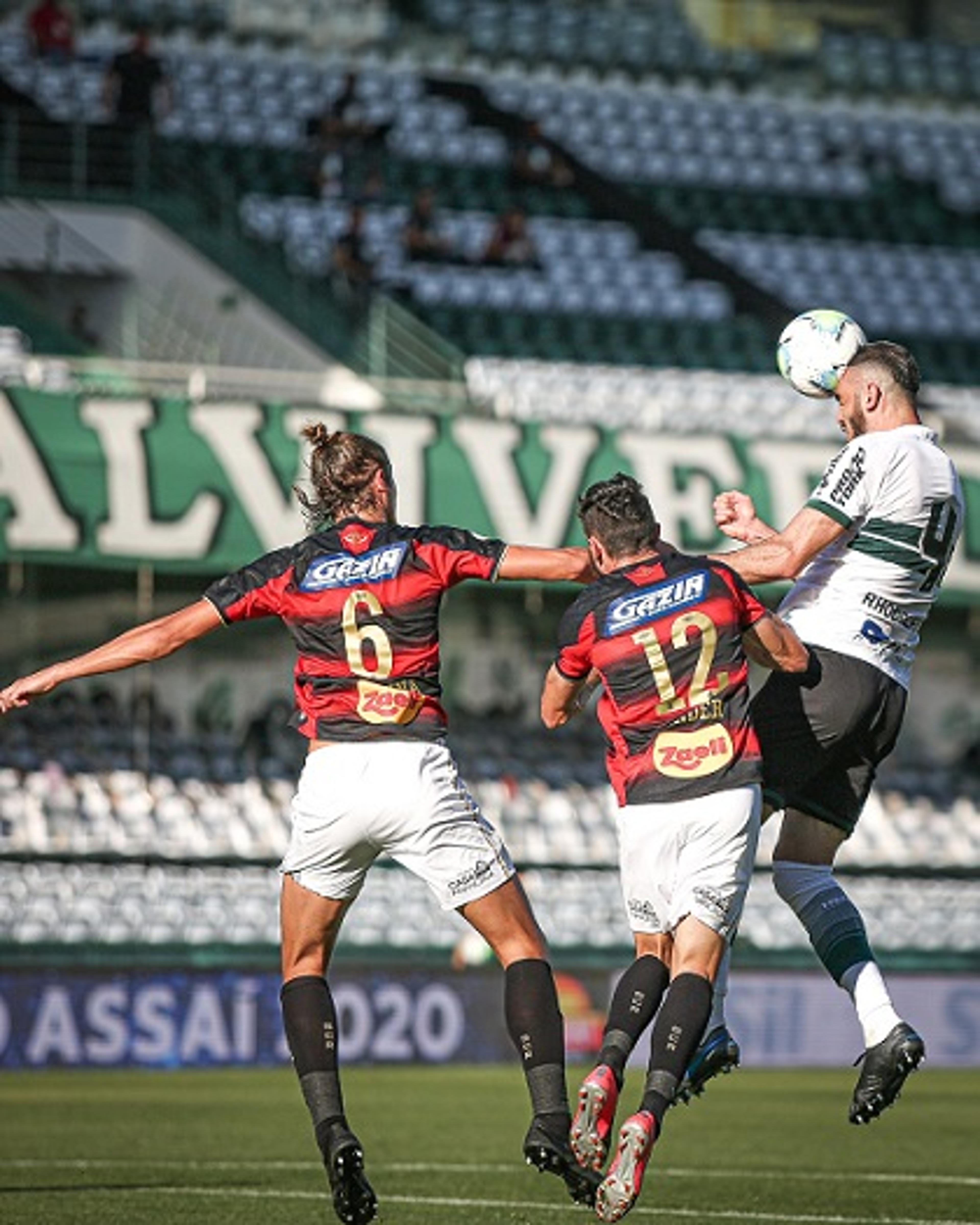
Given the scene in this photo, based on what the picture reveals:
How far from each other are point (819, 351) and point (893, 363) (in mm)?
244

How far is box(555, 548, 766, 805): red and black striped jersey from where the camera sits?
7.57 meters

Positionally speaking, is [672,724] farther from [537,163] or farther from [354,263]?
[537,163]

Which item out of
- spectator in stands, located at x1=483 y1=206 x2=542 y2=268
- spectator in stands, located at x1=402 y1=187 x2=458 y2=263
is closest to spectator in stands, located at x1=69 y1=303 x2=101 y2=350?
spectator in stands, located at x1=402 y1=187 x2=458 y2=263

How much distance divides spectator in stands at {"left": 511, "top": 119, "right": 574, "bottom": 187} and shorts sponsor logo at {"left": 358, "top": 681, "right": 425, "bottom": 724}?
2098 cm

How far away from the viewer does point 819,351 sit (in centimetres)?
838

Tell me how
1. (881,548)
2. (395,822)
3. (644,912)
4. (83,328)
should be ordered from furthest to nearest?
(83,328), (881,548), (644,912), (395,822)

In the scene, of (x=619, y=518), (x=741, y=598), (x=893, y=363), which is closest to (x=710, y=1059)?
(x=741, y=598)

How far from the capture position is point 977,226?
3044 cm

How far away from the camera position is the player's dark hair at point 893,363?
8258 millimetres

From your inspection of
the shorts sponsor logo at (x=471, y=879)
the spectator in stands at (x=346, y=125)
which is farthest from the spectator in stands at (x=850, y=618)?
the spectator in stands at (x=346, y=125)

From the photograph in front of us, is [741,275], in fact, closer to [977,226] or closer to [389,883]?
[977,226]

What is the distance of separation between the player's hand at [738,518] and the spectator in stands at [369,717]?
57 cm

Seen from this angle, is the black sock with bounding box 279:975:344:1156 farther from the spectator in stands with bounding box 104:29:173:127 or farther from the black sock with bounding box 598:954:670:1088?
the spectator in stands with bounding box 104:29:173:127

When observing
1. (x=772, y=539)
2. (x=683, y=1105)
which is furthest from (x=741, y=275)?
(x=772, y=539)
